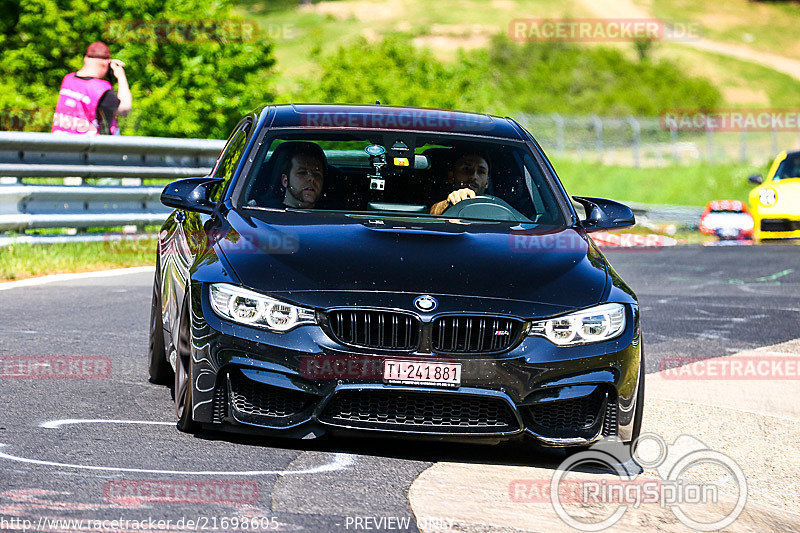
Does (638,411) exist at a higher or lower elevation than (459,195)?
lower

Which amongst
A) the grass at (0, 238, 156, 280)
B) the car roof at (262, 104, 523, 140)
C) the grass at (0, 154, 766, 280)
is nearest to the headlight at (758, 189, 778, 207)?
the grass at (0, 154, 766, 280)

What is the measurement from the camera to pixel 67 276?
12.3 meters

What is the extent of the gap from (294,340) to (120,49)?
22.4 meters

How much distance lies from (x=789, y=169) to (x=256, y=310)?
16.1 metres

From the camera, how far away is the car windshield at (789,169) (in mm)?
20406

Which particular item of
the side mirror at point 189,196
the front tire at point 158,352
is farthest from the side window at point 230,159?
the front tire at point 158,352

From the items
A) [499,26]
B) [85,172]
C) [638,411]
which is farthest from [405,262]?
[499,26]

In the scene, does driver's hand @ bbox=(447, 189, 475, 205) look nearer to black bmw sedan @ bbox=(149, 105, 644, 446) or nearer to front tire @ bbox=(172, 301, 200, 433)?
black bmw sedan @ bbox=(149, 105, 644, 446)

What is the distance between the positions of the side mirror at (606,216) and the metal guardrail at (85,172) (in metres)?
6.74

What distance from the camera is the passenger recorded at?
692cm

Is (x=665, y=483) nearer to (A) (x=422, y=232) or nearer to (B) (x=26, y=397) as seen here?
(A) (x=422, y=232)

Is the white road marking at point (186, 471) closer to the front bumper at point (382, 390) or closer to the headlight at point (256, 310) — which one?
the front bumper at point (382, 390)

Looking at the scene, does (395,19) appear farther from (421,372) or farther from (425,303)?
(421,372)

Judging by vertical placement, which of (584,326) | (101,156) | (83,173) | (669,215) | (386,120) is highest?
(386,120)
